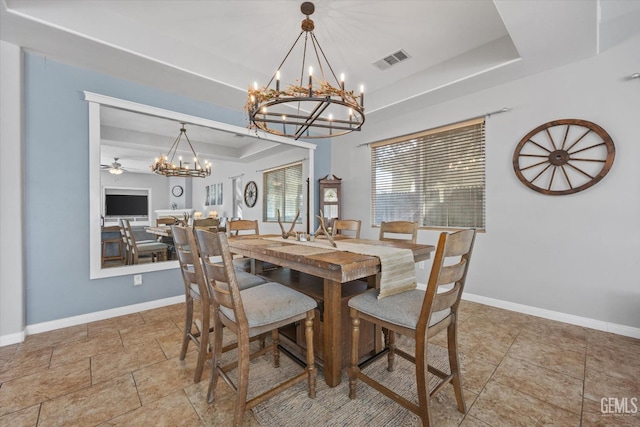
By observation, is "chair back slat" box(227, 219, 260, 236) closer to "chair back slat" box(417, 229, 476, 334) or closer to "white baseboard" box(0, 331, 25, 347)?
"white baseboard" box(0, 331, 25, 347)

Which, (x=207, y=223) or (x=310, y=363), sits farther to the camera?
(x=207, y=223)

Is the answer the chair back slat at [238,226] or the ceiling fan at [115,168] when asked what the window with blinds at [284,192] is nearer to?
the chair back slat at [238,226]

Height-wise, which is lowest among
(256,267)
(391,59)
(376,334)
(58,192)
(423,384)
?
(376,334)

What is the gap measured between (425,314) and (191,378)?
4.99 ft

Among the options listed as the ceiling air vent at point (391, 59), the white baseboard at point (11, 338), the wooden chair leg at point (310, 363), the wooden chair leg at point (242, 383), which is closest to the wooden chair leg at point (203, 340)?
the wooden chair leg at point (242, 383)

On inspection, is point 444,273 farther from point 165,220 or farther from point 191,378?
point 165,220

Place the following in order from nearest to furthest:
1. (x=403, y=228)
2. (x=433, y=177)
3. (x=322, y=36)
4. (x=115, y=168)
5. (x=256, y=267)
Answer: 1. (x=256, y=267)
2. (x=403, y=228)
3. (x=322, y=36)
4. (x=115, y=168)
5. (x=433, y=177)

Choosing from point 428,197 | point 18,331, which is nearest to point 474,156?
point 428,197

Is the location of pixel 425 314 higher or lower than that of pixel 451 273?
lower

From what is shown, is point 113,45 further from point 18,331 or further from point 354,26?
point 18,331

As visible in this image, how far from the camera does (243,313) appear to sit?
4.33 feet

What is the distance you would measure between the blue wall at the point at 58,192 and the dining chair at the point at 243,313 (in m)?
1.98

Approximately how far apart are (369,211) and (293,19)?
272 cm

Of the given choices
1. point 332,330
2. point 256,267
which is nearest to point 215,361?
point 332,330
